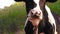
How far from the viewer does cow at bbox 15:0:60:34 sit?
5.96 ft

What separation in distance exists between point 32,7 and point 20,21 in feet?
1.27

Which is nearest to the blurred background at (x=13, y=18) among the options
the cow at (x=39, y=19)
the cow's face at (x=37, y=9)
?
the cow at (x=39, y=19)

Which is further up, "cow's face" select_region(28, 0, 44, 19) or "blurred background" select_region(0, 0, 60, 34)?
"cow's face" select_region(28, 0, 44, 19)

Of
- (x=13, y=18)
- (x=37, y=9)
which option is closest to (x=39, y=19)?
(x=37, y=9)

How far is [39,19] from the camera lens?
1844 mm

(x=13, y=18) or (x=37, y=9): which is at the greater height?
(x=37, y=9)

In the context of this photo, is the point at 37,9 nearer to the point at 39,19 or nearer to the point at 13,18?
the point at 39,19

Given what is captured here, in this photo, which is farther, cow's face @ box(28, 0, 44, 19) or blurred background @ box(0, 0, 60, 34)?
blurred background @ box(0, 0, 60, 34)

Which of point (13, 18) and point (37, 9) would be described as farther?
point (13, 18)

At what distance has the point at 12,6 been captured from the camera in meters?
2.26

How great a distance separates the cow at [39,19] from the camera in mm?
1818

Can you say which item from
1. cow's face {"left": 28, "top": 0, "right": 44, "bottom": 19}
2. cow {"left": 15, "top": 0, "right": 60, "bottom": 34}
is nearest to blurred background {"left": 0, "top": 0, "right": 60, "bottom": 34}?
cow {"left": 15, "top": 0, "right": 60, "bottom": 34}

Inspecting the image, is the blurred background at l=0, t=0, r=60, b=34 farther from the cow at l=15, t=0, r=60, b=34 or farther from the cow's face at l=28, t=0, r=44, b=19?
the cow's face at l=28, t=0, r=44, b=19

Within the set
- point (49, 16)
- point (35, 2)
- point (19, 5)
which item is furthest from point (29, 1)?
point (19, 5)
